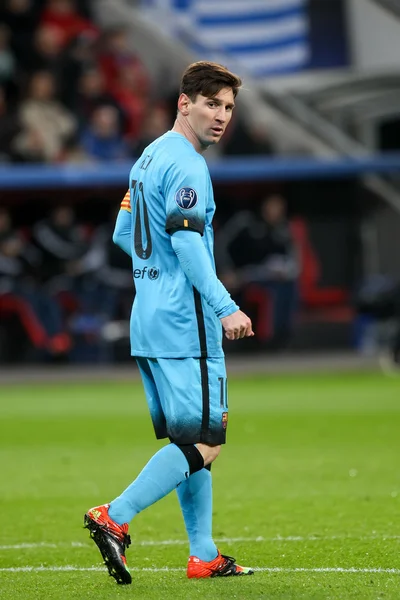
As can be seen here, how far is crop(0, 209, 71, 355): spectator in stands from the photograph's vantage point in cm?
2073

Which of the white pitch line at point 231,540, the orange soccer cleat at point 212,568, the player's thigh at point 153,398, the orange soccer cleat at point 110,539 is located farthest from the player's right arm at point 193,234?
the white pitch line at point 231,540

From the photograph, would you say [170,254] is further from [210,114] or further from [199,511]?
[199,511]

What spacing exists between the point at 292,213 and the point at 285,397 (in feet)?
24.3

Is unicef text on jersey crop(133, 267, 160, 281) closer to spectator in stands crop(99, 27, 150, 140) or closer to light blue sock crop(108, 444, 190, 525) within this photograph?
light blue sock crop(108, 444, 190, 525)

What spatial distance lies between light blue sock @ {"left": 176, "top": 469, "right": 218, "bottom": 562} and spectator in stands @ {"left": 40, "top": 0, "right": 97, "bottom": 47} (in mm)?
18464

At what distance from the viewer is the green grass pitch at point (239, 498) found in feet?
18.7

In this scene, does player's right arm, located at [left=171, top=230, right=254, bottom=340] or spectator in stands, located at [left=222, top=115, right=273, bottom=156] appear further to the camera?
spectator in stands, located at [left=222, top=115, right=273, bottom=156]

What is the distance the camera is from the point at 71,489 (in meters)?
9.19

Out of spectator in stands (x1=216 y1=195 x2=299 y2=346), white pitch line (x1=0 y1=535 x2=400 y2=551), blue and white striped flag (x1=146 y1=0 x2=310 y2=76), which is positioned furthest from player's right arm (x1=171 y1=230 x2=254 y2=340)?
blue and white striped flag (x1=146 y1=0 x2=310 y2=76)

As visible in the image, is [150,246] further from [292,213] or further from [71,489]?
[292,213]

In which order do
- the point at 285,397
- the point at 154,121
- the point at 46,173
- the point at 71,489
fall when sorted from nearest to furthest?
the point at 71,489 < the point at 285,397 < the point at 46,173 < the point at 154,121

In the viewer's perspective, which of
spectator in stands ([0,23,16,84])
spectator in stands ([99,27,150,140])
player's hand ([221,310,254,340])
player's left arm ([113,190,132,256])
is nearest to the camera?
player's hand ([221,310,254,340])

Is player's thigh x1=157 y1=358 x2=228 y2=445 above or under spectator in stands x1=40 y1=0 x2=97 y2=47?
under

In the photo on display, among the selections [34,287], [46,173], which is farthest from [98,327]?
[46,173]
